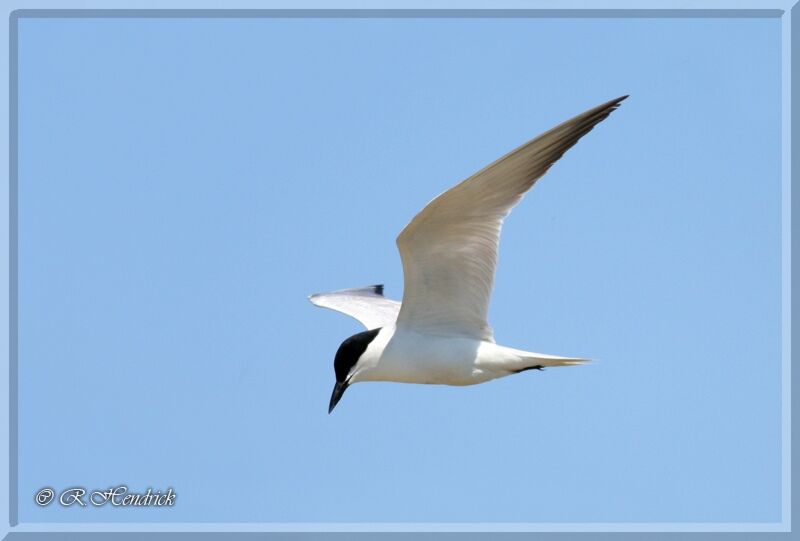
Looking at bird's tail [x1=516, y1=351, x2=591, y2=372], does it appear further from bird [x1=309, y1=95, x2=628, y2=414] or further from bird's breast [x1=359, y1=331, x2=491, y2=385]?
bird's breast [x1=359, y1=331, x2=491, y2=385]

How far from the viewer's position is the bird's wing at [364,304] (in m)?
9.73

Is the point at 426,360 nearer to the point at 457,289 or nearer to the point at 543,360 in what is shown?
the point at 457,289

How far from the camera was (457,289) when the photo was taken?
841 centimetres

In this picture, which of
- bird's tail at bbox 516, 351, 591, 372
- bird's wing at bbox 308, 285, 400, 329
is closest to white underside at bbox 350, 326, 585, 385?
bird's tail at bbox 516, 351, 591, 372

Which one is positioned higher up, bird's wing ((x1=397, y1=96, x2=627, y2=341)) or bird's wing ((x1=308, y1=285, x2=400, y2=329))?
bird's wing ((x1=397, y1=96, x2=627, y2=341))

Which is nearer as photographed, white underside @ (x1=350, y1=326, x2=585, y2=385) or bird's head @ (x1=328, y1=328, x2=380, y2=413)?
white underside @ (x1=350, y1=326, x2=585, y2=385)

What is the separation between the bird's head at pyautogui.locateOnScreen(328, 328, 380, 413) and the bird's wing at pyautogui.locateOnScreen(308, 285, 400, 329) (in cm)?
91

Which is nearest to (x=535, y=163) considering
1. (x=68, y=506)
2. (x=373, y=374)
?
(x=373, y=374)

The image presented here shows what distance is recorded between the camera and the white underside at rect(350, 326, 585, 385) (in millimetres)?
8320

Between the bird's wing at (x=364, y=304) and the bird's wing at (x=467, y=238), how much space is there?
41.5 inches

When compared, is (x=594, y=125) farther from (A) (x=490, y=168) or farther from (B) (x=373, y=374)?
(B) (x=373, y=374)

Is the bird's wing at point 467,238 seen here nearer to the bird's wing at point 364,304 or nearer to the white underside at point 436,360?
the white underside at point 436,360

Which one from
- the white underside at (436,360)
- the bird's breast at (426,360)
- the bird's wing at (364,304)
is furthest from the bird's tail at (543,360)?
the bird's wing at (364,304)

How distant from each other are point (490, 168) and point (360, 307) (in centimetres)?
255
